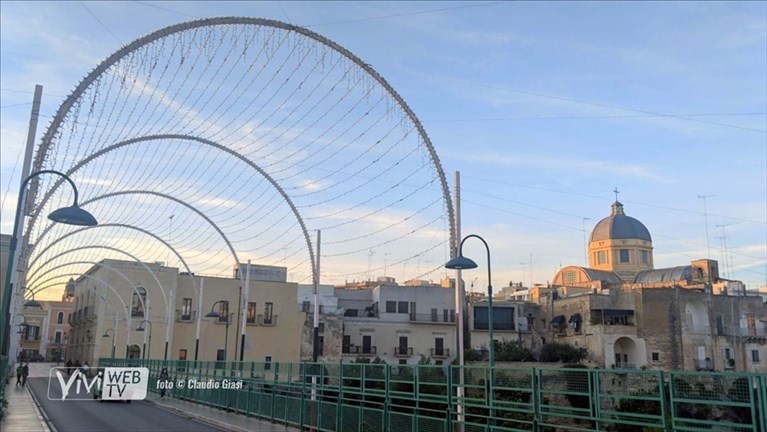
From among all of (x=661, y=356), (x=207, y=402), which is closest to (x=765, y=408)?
(x=207, y=402)

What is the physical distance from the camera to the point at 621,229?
87.2 m

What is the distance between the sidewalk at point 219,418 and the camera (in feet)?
65.9

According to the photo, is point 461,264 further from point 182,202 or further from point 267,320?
point 267,320

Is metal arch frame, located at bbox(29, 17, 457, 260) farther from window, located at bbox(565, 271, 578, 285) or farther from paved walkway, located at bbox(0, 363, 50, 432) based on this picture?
window, located at bbox(565, 271, 578, 285)

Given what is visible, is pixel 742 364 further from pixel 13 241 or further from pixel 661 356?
pixel 13 241

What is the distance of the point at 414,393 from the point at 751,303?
217ft

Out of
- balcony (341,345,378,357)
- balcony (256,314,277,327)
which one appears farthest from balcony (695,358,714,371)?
balcony (256,314,277,327)

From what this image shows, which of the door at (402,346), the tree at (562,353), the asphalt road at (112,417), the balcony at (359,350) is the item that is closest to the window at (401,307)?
the door at (402,346)

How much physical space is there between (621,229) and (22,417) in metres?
79.2

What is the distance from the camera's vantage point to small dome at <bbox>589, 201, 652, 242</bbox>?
87.1 meters

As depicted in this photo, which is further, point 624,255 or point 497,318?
point 624,255

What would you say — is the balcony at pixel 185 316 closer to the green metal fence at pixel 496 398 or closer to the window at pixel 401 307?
the window at pixel 401 307

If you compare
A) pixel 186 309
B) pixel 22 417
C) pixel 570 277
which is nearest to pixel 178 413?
pixel 22 417

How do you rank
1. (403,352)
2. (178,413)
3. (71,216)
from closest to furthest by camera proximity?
(71,216), (178,413), (403,352)
